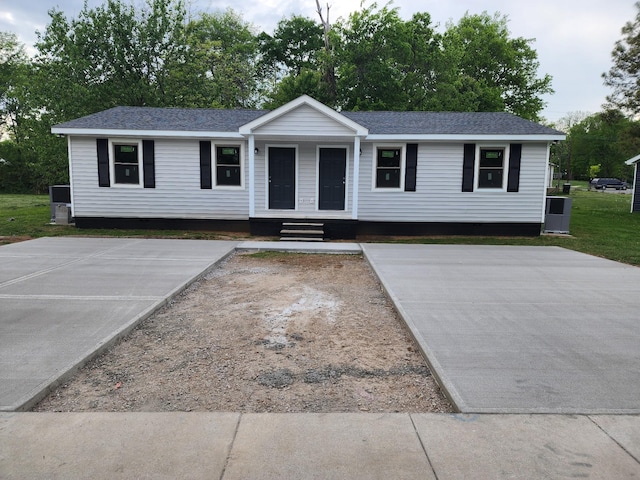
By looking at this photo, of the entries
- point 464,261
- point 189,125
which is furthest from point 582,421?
point 189,125

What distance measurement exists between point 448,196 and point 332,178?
3417mm

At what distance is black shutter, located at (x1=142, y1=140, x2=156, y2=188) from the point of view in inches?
499

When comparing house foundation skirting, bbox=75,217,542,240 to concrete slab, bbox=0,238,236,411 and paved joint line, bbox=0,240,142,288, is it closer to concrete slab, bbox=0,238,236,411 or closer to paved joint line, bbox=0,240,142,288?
concrete slab, bbox=0,238,236,411

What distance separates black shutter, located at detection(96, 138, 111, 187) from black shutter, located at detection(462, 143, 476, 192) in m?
10.2

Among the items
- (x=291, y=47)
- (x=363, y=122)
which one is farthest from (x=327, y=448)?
(x=291, y=47)

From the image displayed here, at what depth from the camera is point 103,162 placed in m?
12.7

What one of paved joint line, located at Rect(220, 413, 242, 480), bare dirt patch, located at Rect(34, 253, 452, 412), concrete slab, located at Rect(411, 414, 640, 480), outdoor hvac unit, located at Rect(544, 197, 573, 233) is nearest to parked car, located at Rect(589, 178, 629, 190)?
outdoor hvac unit, located at Rect(544, 197, 573, 233)

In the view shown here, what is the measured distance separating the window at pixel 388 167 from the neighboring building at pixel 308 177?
3cm

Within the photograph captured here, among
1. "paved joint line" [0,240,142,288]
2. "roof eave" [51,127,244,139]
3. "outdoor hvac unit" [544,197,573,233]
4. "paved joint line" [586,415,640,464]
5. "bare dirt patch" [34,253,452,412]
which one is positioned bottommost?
"bare dirt patch" [34,253,452,412]

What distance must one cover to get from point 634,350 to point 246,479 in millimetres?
3850

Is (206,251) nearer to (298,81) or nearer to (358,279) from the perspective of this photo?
(358,279)

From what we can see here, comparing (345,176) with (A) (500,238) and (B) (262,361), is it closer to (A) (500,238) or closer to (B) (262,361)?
(A) (500,238)

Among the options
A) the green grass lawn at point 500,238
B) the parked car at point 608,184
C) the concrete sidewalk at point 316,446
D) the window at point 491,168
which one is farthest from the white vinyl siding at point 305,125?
the parked car at point 608,184

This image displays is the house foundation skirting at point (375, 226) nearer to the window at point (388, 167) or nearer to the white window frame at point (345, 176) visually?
the white window frame at point (345, 176)
